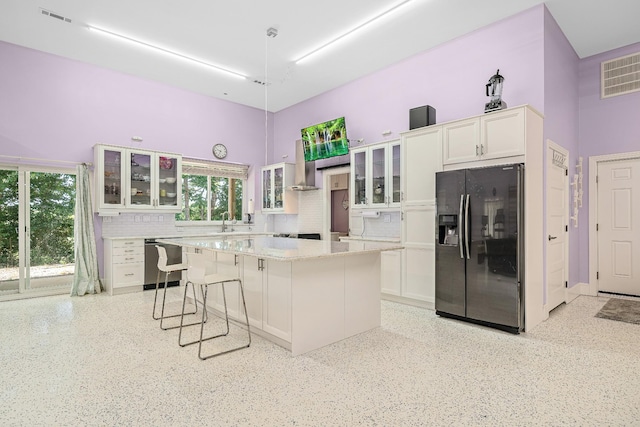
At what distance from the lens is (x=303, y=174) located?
676 cm

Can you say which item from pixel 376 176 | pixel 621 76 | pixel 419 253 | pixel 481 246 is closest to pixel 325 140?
pixel 376 176

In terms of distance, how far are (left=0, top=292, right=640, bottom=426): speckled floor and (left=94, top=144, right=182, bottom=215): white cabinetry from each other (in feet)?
7.20

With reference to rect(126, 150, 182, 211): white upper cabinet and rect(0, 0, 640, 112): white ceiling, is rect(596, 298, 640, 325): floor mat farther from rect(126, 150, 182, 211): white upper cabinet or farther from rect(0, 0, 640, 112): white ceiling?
rect(126, 150, 182, 211): white upper cabinet

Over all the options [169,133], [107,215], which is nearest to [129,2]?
[169,133]

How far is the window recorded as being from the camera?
6723mm

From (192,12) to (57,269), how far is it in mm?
4359

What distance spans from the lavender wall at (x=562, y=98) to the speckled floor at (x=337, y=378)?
1701 mm

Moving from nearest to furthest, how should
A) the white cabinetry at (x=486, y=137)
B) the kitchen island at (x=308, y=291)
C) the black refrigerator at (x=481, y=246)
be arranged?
the kitchen island at (x=308, y=291) < the black refrigerator at (x=481, y=246) < the white cabinetry at (x=486, y=137)

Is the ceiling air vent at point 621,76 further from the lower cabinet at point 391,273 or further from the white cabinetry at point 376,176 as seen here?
the lower cabinet at point 391,273

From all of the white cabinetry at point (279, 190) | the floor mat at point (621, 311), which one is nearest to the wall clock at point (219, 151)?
the white cabinetry at point (279, 190)

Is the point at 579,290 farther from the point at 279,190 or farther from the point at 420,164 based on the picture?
the point at 279,190

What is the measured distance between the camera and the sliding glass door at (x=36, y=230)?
197 inches

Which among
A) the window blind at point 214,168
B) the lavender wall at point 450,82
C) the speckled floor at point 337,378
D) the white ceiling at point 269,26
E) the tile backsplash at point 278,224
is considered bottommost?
the speckled floor at point 337,378

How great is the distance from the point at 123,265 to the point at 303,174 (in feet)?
11.3
